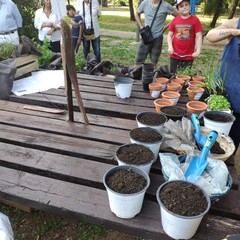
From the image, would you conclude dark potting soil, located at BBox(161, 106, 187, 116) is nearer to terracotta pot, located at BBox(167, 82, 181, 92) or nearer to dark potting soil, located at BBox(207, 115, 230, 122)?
dark potting soil, located at BBox(207, 115, 230, 122)

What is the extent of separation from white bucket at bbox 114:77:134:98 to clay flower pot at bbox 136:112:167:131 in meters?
0.74

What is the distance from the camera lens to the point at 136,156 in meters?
1.51

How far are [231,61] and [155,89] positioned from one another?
777mm

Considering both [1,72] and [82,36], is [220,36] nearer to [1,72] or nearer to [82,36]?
[1,72]

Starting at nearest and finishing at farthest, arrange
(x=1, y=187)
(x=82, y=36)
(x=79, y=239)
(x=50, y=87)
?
(x=1, y=187) → (x=79, y=239) → (x=50, y=87) → (x=82, y=36)

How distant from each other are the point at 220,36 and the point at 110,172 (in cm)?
149

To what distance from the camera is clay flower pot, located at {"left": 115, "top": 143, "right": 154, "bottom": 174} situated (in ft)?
4.77

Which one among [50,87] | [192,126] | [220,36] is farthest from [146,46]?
[192,126]

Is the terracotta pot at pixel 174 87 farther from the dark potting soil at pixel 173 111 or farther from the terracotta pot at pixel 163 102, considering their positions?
the dark potting soil at pixel 173 111

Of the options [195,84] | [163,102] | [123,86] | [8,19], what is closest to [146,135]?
[163,102]

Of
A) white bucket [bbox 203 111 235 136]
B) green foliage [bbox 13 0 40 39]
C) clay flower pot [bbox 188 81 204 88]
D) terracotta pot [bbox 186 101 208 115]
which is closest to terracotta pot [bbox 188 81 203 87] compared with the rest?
clay flower pot [bbox 188 81 204 88]

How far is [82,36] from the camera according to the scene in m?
5.50

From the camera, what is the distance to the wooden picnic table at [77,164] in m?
1.34

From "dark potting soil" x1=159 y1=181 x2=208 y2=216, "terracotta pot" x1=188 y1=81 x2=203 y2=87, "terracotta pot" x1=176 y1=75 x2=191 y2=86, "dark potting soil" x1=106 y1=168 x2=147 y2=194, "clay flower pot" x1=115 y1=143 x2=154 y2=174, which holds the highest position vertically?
"dark potting soil" x1=159 y1=181 x2=208 y2=216
